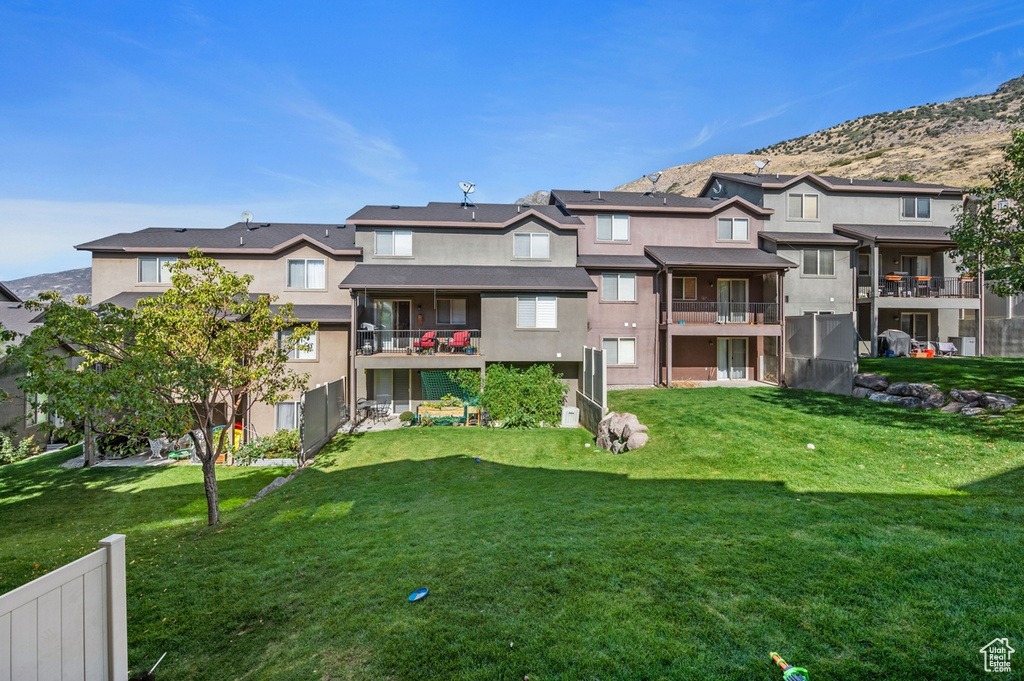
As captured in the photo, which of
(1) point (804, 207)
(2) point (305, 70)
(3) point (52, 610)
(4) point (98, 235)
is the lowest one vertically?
(3) point (52, 610)

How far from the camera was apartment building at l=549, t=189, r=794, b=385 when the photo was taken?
19.8 metres

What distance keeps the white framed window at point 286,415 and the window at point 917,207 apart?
104 ft

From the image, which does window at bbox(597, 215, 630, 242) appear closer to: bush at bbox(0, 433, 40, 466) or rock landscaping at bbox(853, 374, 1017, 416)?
rock landscaping at bbox(853, 374, 1017, 416)

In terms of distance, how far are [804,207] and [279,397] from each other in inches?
1012

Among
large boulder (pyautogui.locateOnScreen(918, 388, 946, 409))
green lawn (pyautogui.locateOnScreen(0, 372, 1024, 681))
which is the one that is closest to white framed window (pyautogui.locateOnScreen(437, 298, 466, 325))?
green lawn (pyautogui.locateOnScreen(0, 372, 1024, 681))

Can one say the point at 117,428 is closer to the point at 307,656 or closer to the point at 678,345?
the point at 307,656

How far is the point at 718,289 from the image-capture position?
2152 cm

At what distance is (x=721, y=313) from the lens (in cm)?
2103

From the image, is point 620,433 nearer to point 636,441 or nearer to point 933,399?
point 636,441

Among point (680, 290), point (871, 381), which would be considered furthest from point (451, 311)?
point (871, 381)

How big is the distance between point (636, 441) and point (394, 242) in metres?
13.2

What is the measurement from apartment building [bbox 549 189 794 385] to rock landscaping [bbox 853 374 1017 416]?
16.6ft

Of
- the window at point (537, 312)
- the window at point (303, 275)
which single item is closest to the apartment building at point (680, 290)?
the window at point (537, 312)

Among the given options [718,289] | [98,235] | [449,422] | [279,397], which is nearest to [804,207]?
[718,289]
